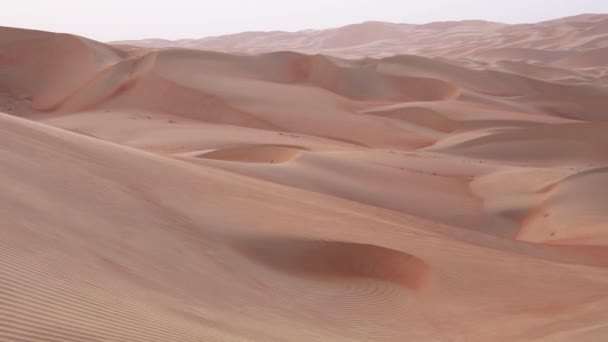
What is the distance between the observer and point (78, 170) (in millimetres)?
7344

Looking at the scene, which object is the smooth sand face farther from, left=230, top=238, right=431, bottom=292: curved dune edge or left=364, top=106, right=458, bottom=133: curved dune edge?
left=364, top=106, right=458, bottom=133: curved dune edge

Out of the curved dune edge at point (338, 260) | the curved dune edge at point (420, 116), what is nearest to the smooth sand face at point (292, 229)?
the curved dune edge at point (338, 260)

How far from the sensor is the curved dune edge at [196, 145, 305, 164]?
13312 mm

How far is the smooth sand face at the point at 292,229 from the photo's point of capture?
488 centimetres

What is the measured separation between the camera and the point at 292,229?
7.93 m

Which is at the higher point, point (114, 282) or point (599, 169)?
point (114, 282)

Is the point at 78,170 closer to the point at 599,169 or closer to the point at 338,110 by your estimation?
the point at 599,169

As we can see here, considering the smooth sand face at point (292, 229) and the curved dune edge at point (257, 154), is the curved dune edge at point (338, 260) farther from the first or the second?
the curved dune edge at point (257, 154)

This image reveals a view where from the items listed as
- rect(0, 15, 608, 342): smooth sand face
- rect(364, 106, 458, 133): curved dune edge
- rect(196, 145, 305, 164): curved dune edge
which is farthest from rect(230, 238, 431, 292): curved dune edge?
rect(364, 106, 458, 133): curved dune edge

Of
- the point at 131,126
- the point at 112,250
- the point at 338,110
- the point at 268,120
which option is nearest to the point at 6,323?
the point at 112,250

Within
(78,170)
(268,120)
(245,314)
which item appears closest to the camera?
(245,314)

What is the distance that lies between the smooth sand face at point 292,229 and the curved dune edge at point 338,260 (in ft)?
0.06

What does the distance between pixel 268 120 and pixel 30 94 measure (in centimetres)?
756

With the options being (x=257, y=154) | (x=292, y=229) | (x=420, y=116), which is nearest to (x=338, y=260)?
(x=292, y=229)
